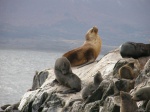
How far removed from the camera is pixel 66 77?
15.2 m

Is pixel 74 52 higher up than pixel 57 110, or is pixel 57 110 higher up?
pixel 74 52

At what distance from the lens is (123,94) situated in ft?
34.2

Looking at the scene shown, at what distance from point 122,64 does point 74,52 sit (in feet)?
13.5

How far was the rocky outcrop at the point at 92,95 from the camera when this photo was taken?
12.2 metres

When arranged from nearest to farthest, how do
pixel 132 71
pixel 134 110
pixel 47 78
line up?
pixel 134 110 < pixel 132 71 < pixel 47 78

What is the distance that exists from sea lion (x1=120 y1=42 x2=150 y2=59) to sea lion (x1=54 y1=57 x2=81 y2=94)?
166 centimetres

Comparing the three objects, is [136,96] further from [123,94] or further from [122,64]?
[122,64]

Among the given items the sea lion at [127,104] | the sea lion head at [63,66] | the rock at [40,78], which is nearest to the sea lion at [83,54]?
the rock at [40,78]

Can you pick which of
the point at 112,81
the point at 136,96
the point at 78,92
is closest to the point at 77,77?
the point at 78,92

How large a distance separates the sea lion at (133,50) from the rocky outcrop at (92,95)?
216mm

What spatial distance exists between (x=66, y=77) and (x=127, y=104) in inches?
202

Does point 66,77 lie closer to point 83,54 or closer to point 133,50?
point 133,50

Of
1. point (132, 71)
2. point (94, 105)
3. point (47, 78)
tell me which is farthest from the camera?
point (47, 78)

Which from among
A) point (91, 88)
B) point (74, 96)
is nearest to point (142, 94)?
point (91, 88)
